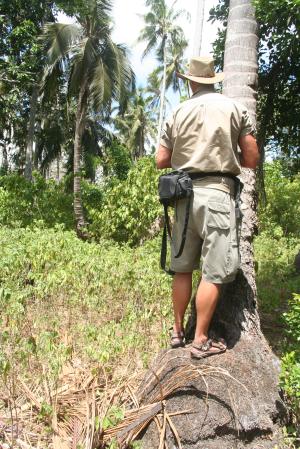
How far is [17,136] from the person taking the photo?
1030 inches

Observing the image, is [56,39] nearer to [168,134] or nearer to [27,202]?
[27,202]

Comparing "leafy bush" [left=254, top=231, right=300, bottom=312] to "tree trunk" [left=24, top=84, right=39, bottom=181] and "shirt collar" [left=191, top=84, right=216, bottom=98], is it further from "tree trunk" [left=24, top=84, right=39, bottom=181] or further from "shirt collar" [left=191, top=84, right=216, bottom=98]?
"tree trunk" [left=24, top=84, right=39, bottom=181]

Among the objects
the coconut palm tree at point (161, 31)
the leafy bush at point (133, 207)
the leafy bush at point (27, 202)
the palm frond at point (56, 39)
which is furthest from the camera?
the coconut palm tree at point (161, 31)

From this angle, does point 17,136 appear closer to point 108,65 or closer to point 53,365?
point 108,65

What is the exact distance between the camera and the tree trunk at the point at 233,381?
2619 mm

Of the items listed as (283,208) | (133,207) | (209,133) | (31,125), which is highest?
(31,125)

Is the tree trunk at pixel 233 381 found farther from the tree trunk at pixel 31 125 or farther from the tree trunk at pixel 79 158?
the tree trunk at pixel 31 125

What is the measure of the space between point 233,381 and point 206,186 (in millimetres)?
1194

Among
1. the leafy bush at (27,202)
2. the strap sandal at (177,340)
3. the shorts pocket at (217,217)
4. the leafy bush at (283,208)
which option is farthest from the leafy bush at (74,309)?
the leafy bush at (283,208)

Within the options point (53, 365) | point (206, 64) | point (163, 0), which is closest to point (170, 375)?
point (53, 365)

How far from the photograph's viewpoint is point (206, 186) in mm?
2990

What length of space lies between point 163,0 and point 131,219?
84.9ft

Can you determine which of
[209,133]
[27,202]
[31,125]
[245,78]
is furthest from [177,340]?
[31,125]

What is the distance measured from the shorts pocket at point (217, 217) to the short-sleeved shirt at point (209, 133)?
9.2 inches
